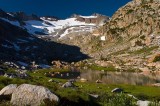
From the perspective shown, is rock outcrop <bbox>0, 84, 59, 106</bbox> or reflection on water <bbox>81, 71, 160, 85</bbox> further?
reflection on water <bbox>81, 71, 160, 85</bbox>

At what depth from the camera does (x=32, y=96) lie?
32.0 metres

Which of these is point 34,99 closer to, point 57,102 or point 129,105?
point 57,102

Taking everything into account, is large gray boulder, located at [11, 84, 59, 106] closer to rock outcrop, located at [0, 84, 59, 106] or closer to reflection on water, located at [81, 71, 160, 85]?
rock outcrop, located at [0, 84, 59, 106]

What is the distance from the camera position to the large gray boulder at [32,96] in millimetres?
Result: 31438

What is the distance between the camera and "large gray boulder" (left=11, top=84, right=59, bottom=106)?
31438 millimetres

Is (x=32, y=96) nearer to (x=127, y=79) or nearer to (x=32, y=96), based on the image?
(x=32, y=96)

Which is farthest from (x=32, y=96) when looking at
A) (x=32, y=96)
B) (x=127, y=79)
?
(x=127, y=79)

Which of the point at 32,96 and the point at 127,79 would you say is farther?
the point at 127,79

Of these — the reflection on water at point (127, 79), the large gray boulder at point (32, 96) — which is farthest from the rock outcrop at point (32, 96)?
the reflection on water at point (127, 79)

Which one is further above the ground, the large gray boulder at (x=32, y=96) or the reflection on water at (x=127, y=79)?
the reflection on water at (x=127, y=79)

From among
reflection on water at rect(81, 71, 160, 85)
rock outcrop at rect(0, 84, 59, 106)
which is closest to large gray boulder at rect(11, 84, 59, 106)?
rock outcrop at rect(0, 84, 59, 106)

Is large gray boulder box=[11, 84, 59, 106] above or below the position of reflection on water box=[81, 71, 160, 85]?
below

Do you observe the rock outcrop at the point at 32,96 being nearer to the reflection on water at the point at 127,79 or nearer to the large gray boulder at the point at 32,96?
the large gray boulder at the point at 32,96

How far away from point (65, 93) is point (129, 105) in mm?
8967
